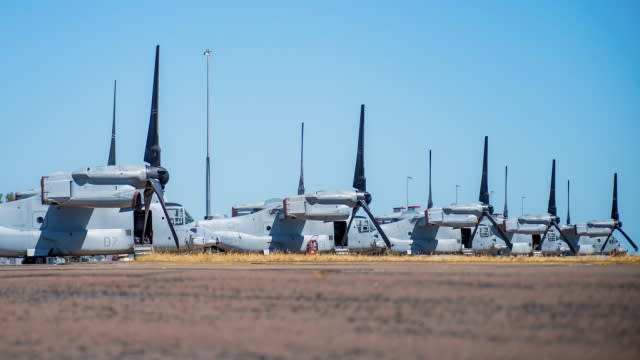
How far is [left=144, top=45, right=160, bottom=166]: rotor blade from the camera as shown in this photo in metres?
51.0

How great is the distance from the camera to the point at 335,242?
2808 inches

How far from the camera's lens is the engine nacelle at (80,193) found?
45.5 meters

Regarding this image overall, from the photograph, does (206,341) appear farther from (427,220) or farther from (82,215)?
(427,220)

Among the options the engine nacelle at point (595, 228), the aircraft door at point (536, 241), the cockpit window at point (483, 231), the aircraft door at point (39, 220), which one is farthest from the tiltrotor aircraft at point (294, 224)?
the engine nacelle at point (595, 228)

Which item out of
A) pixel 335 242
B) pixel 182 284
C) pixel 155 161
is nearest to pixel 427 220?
pixel 335 242

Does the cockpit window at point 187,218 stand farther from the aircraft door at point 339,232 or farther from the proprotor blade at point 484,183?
the proprotor blade at point 484,183

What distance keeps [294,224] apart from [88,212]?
2156cm

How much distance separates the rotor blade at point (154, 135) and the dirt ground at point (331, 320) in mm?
31914

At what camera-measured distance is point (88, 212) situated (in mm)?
49594

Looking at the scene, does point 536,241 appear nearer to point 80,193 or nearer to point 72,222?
point 72,222

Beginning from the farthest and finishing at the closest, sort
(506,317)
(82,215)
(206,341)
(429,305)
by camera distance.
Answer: (82,215) → (429,305) → (506,317) → (206,341)

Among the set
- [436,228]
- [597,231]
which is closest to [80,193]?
[436,228]

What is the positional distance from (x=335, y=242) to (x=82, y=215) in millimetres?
26320

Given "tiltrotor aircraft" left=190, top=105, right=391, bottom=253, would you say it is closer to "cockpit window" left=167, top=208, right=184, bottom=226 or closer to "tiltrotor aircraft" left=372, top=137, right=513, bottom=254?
"cockpit window" left=167, top=208, right=184, bottom=226
